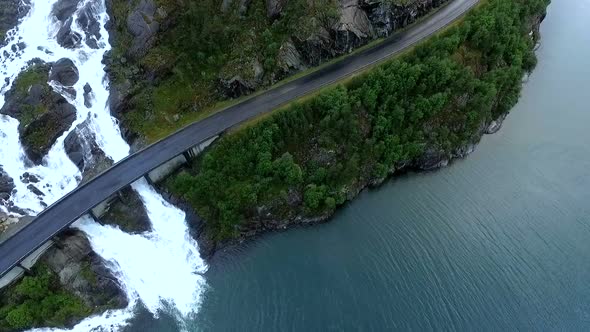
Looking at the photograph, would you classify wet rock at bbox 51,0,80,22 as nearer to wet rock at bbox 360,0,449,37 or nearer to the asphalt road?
the asphalt road

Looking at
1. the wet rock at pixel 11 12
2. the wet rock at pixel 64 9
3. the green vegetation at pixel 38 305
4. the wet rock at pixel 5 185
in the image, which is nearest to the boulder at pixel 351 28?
the wet rock at pixel 64 9

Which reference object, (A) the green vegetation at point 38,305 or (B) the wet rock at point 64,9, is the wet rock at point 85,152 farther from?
(B) the wet rock at point 64,9

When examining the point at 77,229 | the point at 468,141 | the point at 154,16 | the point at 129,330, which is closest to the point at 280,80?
the point at 154,16

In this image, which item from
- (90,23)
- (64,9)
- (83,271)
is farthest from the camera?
(64,9)

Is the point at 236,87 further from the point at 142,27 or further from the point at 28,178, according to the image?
the point at 28,178

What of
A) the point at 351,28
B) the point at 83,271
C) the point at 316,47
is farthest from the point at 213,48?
the point at 83,271
